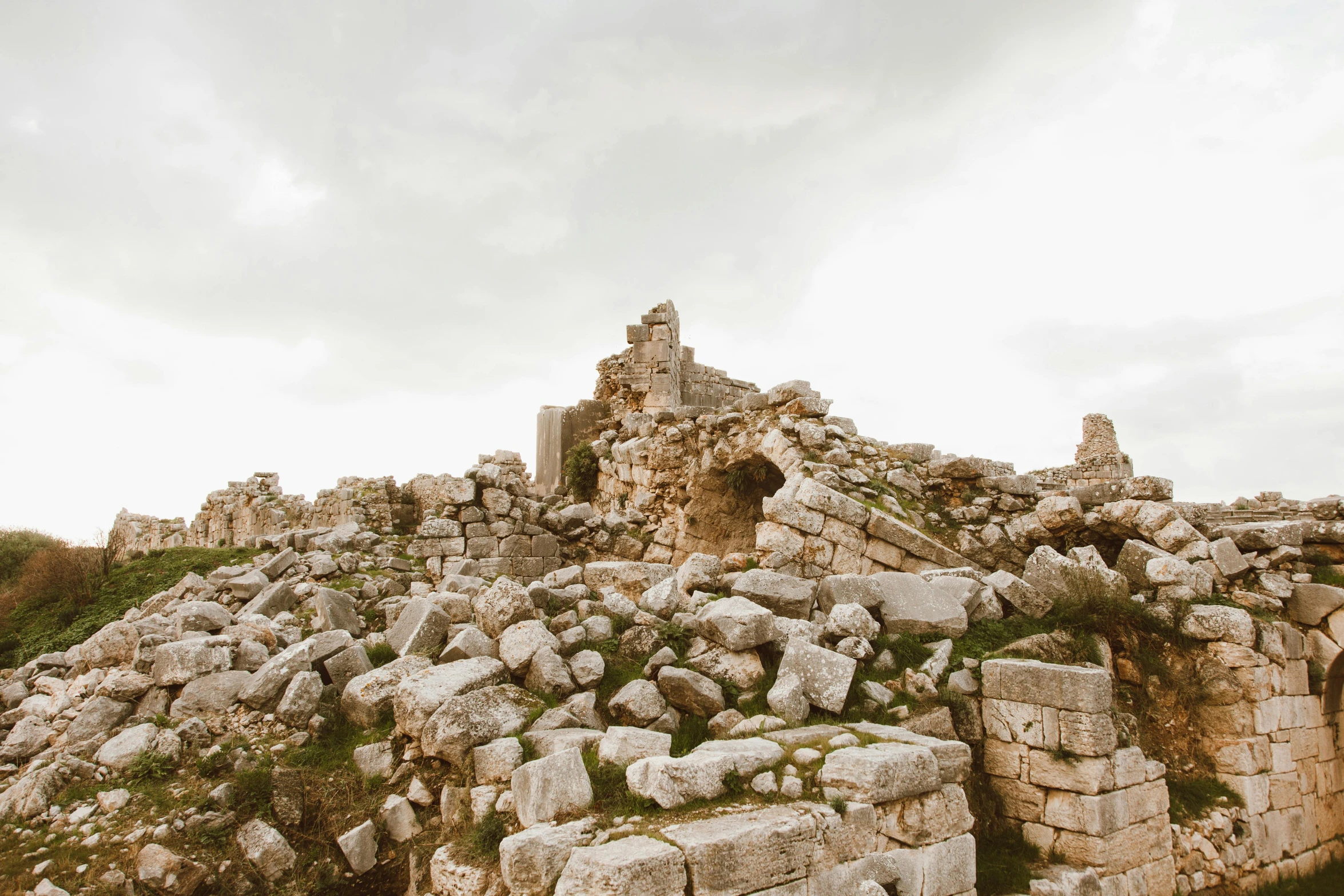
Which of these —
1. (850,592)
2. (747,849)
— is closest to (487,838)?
(747,849)

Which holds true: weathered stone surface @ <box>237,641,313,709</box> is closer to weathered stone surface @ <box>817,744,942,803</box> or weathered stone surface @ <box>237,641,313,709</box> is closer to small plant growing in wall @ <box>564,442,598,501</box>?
weathered stone surface @ <box>817,744,942,803</box>

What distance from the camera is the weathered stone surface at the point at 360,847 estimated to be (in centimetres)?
484

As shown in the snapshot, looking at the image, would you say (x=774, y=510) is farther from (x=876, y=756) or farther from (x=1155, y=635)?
(x=876, y=756)

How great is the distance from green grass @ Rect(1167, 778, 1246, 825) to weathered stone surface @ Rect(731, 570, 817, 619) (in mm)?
3470

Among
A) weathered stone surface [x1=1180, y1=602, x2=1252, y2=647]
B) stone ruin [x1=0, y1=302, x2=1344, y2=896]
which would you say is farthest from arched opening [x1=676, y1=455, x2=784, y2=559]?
weathered stone surface [x1=1180, y1=602, x2=1252, y2=647]

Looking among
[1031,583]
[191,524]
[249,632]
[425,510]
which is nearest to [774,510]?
[1031,583]

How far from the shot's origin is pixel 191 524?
19.2m

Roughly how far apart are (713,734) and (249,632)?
443cm

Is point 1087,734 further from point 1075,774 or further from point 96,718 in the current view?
point 96,718

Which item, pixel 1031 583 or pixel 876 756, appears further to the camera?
pixel 1031 583

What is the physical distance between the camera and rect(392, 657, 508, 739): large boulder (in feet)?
17.6

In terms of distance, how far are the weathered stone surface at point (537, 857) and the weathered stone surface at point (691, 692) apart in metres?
1.78

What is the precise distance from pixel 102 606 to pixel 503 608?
23.5ft

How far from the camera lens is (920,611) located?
7012 mm
